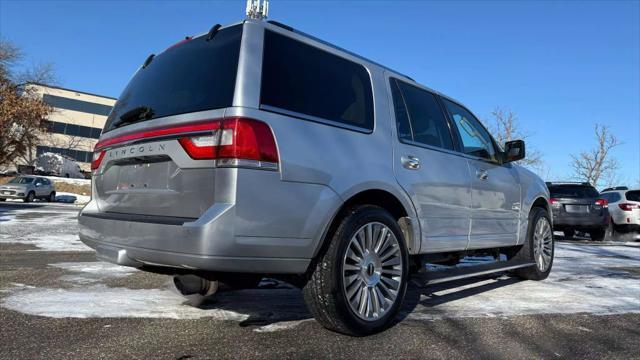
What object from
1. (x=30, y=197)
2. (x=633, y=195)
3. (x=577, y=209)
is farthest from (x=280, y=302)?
(x=30, y=197)

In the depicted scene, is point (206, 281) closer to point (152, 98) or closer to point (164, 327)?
point (164, 327)

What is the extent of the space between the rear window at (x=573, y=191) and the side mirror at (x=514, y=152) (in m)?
8.77

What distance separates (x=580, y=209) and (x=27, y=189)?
26.4 metres

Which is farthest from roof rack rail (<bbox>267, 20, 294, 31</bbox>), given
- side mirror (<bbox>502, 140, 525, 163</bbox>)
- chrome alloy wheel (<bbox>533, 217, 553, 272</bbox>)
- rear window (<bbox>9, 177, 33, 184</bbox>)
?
rear window (<bbox>9, 177, 33, 184</bbox>)

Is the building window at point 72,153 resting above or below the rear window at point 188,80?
above

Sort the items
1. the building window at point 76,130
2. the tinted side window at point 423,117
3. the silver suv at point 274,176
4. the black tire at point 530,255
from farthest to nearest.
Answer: the building window at point 76,130 → the black tire at point 530,255 → the tinted side window at point 423,117 → the silver suv at point 274,176

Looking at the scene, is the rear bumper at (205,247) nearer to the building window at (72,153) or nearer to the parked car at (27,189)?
the parked car at (27,189)

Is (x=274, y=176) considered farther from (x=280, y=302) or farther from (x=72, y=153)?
(x=72, y=153)

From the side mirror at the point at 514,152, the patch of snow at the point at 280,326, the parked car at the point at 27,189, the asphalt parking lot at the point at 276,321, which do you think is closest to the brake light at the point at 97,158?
the asphalt parking lot at the point at 276,321

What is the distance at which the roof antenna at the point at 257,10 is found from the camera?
3.16 m

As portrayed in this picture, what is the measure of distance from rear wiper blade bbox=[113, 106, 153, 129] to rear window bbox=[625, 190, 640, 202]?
47.3ft

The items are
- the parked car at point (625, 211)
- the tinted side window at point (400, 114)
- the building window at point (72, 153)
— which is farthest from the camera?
the building window at point (72, 153)

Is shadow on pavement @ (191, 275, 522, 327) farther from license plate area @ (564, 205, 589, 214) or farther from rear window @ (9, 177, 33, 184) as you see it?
rear window @ (9, 177, 33, 184)

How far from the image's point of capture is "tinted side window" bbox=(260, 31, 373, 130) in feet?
9.53
